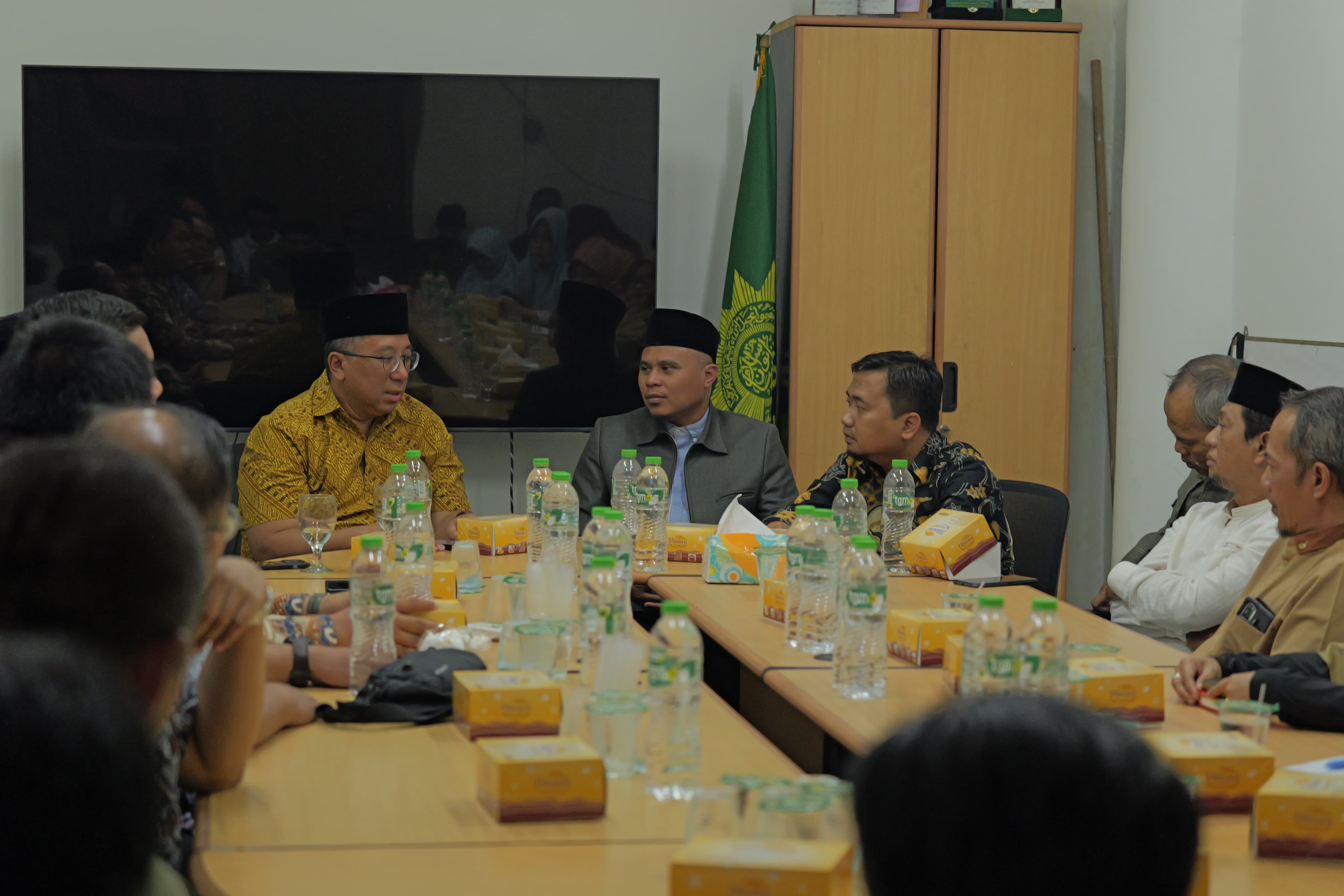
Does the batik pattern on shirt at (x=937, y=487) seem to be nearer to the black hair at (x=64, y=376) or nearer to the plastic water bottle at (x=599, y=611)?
the plastic water bottle at (x=599, y=611)

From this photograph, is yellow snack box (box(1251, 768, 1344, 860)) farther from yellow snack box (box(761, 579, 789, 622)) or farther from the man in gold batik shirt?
the man in gold batik shirt

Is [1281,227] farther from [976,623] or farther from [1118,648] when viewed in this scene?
[976,623]

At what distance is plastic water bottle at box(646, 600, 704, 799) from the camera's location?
1.84 metres

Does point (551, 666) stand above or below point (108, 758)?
below

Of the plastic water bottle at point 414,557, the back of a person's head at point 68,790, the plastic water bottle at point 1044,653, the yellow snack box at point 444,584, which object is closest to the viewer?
the back of a person's head at point 68,790

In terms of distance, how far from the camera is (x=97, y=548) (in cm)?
76

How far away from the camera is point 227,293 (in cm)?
503

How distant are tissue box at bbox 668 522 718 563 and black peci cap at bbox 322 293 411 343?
1219mm

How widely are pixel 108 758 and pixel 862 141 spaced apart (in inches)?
192

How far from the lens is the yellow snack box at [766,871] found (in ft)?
4.23

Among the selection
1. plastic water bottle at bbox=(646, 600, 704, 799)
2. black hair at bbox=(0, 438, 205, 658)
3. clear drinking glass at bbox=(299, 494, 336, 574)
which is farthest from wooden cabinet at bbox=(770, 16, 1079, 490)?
black hair at bbox=(0, 438, 205, 658)

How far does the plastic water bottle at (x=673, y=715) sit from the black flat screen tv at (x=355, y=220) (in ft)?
11.3

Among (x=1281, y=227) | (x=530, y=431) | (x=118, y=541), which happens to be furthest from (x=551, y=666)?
(x=1281, y=227)

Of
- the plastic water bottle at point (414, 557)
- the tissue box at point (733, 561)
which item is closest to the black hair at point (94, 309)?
the plastic water bottle at point (414, 557)
